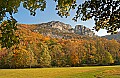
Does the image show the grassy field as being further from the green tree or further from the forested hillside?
the green tree

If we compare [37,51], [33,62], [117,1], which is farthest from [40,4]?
[37,51]

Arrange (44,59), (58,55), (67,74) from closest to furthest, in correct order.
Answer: (67,74) < (44,59) < (58,55)

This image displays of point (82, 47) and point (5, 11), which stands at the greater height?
point (82, 47)

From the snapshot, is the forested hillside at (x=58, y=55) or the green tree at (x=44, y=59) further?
the green tree at (x=44, y=59)

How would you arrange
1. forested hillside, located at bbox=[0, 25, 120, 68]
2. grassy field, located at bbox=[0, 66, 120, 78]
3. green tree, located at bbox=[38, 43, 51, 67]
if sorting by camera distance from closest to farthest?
grassy field, located at bbox=[0, 66, 120, 78]
forested hillside, located at bbox=[0, 25, 120, 68]
green tree, located at bbox=[38, 43, 51, 67]

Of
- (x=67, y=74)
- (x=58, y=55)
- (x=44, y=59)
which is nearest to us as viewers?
(x=67, y=74)

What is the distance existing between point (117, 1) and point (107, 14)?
477 mm

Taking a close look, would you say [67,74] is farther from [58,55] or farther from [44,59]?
[58,55]

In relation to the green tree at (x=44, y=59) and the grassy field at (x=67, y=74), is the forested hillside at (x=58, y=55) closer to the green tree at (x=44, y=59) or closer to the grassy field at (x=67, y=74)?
the green tree at (x=44, y=59)

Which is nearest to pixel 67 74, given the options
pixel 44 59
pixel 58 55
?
pixel 44 59

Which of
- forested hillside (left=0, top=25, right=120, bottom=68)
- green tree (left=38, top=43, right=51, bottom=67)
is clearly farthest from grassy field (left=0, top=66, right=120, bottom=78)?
green tree (left=38, top=43, right=51, bottom=67)

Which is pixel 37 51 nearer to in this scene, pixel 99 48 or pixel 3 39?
pixel 99 48

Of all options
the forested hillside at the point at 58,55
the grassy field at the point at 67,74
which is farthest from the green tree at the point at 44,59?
the grassy field at the point at 67,74

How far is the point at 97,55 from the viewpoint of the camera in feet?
365
